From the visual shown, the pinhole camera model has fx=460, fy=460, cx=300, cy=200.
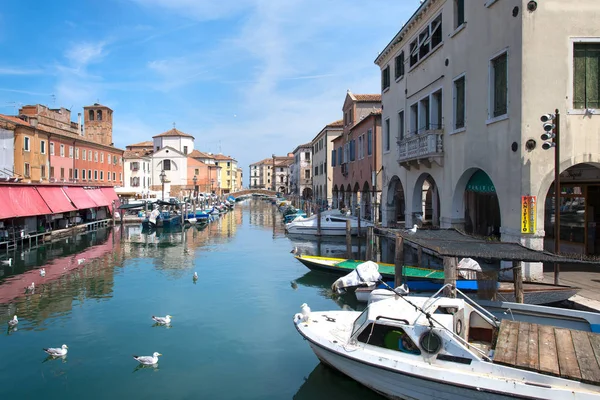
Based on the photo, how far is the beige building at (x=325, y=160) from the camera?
52.3 metres

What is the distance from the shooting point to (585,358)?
23.9 feet

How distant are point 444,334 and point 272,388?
3.89 meters

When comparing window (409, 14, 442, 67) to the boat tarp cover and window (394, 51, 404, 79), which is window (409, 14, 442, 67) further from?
the boat tarp cover

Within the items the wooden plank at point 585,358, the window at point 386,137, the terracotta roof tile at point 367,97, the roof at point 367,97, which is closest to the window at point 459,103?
the window at point 386,137

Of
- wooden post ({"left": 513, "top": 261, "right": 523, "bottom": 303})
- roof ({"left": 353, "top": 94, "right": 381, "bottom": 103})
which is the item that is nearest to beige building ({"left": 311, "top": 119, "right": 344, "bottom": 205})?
roof ({"left": 353, "top": 94, "right": 381, "bottom": 103})

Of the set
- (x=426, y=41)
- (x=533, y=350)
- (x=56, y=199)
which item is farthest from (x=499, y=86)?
(x=56, y=199)

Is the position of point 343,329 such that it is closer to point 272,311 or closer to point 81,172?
point 272,311

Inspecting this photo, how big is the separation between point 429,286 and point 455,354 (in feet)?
24.3

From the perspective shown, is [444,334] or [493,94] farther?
[493,94]

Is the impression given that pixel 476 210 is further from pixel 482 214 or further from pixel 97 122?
pixel 97 122

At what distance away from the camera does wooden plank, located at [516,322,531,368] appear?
725 centimetres

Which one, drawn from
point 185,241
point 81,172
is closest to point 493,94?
point 185,241

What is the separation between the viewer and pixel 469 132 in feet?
54.7

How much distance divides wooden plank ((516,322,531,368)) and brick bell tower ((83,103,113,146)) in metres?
67.7
